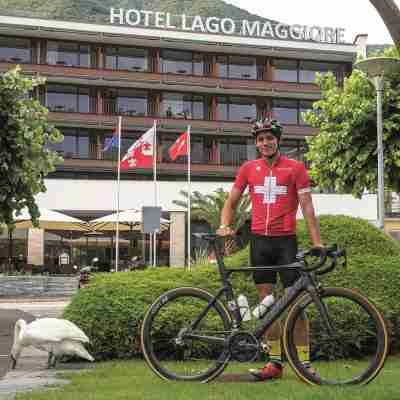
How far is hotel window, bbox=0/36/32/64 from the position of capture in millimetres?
46312

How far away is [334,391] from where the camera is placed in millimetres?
4621

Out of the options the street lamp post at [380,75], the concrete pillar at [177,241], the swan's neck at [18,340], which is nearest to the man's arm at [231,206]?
the swan's neck at [18,340]

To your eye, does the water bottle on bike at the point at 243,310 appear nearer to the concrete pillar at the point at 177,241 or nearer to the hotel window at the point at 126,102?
the concrete pillar at the point at 177,241

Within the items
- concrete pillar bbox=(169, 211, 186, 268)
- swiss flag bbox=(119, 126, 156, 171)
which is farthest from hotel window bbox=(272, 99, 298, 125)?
swiss flag bbox=(119, 126, 156, 171)

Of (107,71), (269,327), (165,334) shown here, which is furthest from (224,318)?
(107,71)

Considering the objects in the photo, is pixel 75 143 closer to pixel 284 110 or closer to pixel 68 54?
pixel 68 54

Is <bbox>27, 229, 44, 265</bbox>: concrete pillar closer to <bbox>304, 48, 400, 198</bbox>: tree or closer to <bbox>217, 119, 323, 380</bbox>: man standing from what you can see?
<bbox>304, 48, 400, 198</bbox>: tree

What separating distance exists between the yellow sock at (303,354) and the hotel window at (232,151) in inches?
1749

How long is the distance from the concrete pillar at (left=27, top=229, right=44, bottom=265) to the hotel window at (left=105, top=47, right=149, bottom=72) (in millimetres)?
15218

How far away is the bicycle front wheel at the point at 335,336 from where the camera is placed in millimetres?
5008

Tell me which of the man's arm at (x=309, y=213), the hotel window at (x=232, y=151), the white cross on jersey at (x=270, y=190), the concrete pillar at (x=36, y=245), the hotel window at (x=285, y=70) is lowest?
the concrete pillar at (x=36, y=245)

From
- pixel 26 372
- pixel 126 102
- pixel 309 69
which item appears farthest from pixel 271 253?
pixel 309 69

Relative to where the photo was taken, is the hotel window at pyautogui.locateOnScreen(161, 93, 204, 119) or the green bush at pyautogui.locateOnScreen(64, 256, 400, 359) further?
the hotel window at pyautogui.locateOnScreen(161, 93, 204, 119)

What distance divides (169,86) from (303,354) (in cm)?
4347
